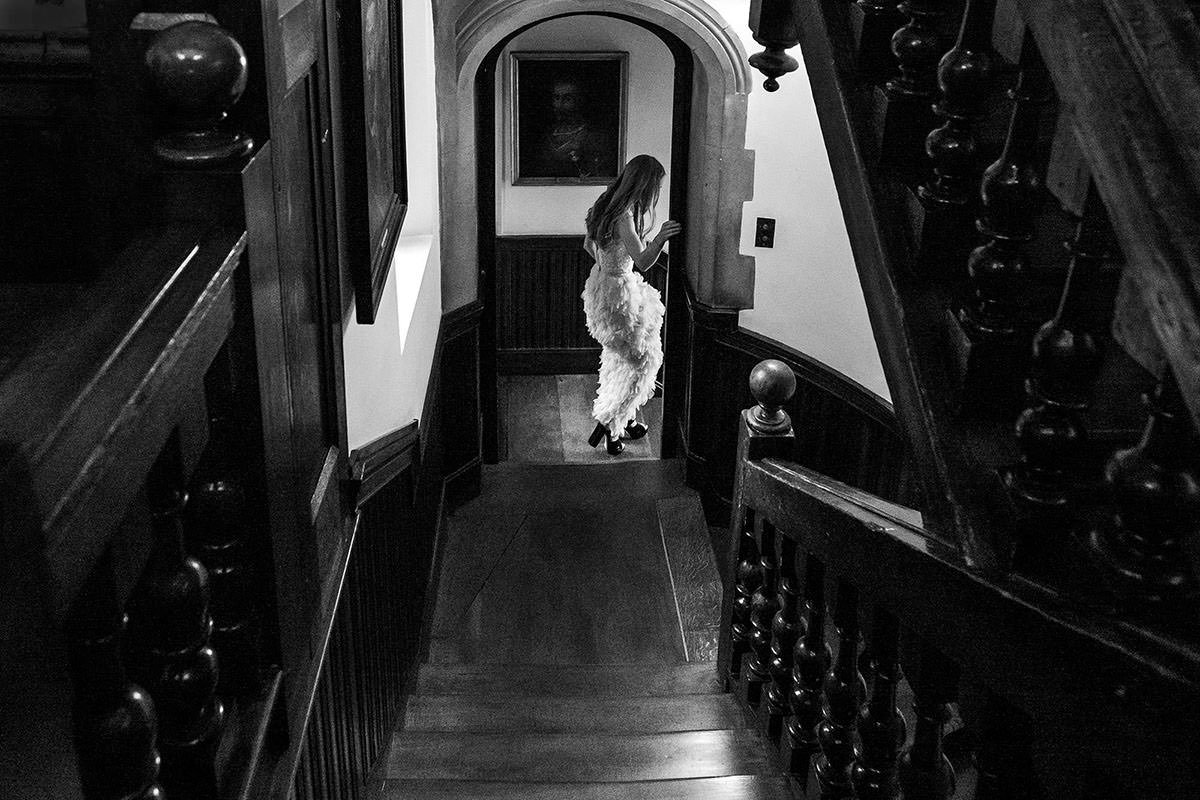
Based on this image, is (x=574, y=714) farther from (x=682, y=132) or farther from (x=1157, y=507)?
(x=682, y=132)

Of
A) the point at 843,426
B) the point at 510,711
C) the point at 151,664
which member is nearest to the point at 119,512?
the point at 151,664

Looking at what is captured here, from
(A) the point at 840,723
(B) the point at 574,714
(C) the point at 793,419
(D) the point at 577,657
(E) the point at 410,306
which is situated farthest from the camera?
(C) the point at 793,419

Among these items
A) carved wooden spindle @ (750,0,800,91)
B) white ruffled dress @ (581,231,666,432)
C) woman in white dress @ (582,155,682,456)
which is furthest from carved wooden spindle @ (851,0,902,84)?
white ruffled dress @ (581,231,666,432)

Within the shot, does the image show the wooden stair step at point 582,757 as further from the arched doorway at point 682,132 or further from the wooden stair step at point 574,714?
the arched doorway at point 682,132

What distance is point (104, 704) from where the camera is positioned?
0.92 meters

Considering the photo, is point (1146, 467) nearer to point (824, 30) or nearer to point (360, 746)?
point (824, 30)

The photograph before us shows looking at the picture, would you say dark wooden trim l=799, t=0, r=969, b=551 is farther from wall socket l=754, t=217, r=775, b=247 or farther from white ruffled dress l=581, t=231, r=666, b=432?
white ruffled dress l=581, t=231, r=666, b=432

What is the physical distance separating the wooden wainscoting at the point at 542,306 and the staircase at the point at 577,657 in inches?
89.2

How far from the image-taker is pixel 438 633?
4.71m

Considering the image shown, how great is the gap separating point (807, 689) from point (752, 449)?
58 centimetres

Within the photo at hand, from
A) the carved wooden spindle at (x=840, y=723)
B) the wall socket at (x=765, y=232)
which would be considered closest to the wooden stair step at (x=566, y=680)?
the carved wooden spindle at (x=840, y=723)

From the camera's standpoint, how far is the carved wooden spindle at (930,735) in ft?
5.49

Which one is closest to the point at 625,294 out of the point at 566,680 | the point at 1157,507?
the point at 566,680

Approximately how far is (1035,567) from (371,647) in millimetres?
1764
